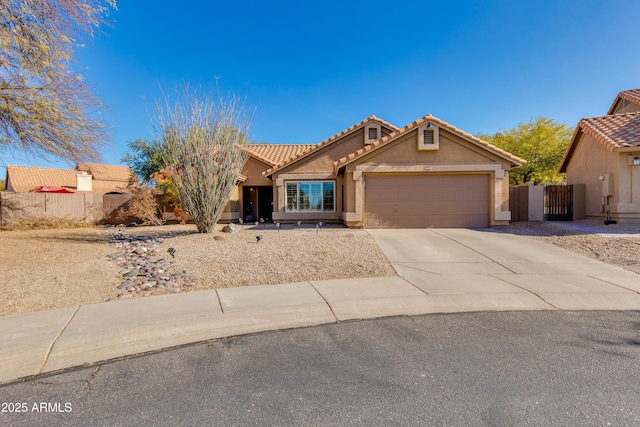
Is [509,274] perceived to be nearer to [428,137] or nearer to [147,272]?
[147,272]

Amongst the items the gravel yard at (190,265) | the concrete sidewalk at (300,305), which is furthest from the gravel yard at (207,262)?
the concrete sidewalk at (300,305)

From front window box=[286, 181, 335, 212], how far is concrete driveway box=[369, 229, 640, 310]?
6496mm

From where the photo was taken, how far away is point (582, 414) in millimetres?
2723

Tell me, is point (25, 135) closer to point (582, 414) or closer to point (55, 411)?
point (55, 411)

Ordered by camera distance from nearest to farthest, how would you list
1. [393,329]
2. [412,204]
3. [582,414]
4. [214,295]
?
[582,414] < [393,329] < [214,295] < [412,204]

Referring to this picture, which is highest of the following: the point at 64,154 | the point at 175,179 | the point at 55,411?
the point at 64,154

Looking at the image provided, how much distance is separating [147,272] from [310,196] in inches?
427

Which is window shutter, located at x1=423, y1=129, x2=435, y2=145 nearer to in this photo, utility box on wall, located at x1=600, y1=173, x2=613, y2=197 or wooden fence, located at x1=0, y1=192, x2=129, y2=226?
utility box on wall, located at x1=600, y1=173, x2=613, y2=197

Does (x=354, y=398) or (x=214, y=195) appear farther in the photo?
(x=214, y=195)

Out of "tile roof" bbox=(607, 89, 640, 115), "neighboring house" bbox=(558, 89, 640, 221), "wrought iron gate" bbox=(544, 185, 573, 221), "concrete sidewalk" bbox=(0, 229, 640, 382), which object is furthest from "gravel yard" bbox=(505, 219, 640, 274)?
"tile roof" bbox=(607, 89, 640, 115)

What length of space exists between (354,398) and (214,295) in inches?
140

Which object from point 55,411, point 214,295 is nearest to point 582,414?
point 55,411

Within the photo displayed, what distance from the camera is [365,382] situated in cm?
325

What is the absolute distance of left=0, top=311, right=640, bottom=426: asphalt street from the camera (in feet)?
9.05
